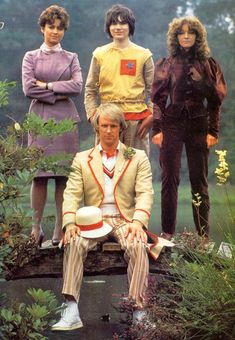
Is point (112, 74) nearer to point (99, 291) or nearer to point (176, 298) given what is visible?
point (99, 291)

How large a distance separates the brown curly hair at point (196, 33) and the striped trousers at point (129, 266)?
6.58 ft

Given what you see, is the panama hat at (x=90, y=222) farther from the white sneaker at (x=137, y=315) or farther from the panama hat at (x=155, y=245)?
the white sneaker at (x=137, y=315)

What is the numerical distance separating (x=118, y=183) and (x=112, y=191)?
2.7 inches

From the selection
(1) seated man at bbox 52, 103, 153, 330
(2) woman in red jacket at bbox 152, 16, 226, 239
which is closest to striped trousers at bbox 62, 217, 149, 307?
(1) seated man at bbox 52, 103, 153, 330

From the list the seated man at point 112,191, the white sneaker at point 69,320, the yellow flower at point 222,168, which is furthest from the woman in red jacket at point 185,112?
the yellow flower at point 222,168

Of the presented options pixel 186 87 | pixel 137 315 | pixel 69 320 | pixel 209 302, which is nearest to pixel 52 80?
pixel 186 87

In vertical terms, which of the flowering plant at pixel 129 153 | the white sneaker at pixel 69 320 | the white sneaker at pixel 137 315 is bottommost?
the white sneaker at pixel 69 320

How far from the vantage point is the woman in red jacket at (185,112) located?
8.16 meters

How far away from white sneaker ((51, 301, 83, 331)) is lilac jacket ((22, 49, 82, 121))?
213cm

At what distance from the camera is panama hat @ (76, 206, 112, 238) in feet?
22.3

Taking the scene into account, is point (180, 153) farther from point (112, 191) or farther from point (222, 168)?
point (222, 168)

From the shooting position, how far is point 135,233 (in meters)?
6.80

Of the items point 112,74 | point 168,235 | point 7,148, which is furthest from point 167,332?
point 112,74

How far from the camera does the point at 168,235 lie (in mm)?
8188
